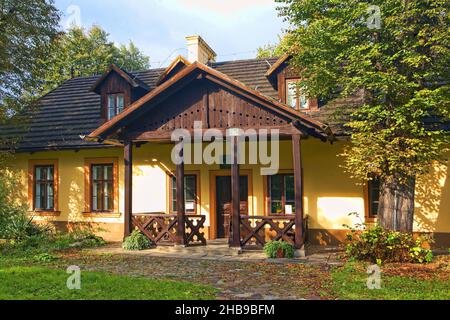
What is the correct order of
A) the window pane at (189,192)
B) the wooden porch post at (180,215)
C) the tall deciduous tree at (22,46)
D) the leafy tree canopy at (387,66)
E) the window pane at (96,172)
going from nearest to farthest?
1. the leafy tree canopy at (387,66)
2. the wooden porch post at (180,215)
3. the tall deciduous tree at (22,46)
4. the window pane at (189,192)
5. the window pane at (96,172)

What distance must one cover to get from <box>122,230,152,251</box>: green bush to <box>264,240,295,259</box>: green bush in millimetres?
3751

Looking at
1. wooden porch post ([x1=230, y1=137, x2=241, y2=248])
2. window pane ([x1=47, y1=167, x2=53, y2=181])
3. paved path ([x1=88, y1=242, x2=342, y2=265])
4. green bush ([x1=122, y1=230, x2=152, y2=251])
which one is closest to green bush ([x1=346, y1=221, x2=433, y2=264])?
paved path ([x1=88, y1=242, x2=342, y2=265])

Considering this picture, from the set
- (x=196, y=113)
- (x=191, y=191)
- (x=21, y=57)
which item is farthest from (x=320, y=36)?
(x=21, y=57)

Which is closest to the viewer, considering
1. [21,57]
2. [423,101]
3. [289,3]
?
[423,101]

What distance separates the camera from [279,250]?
10.4 metres

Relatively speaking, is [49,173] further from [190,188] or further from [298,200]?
[298,200]

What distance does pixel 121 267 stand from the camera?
9.31 meters

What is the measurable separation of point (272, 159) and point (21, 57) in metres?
9.09

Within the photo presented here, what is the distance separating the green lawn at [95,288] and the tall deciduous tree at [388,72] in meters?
5.47

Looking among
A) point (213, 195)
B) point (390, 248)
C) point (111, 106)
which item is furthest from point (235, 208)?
point (111, 106)

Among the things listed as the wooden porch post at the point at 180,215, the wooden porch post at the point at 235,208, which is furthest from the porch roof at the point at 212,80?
the wooden porch post at the point at 180,215

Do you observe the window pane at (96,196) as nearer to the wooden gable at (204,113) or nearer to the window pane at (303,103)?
the wooden gable at (204,113)

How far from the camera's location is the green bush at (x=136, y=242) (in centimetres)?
1186
